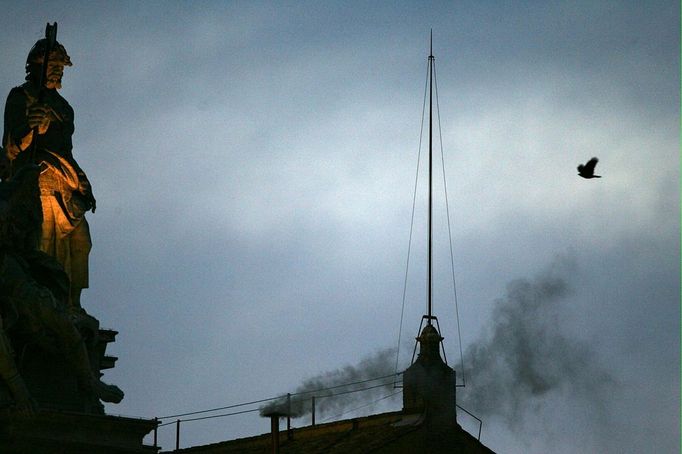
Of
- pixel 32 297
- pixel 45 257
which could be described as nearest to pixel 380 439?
pixel 45 257

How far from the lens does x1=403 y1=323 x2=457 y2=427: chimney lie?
48.7 meters

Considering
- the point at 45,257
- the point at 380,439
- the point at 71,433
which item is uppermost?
the point at 45,257

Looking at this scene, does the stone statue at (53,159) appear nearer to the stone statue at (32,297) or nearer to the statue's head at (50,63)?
the statue's head at (50,63)

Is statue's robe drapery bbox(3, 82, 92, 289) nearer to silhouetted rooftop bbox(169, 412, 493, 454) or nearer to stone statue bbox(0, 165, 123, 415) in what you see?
stone statue bbox(0, 165, 123, 415)

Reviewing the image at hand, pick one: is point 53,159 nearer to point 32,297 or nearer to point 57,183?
point 57,183

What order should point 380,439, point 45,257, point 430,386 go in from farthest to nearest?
point 430,386, point 380,439, point 45,257

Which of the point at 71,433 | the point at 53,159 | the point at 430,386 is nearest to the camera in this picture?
the point at 71,433

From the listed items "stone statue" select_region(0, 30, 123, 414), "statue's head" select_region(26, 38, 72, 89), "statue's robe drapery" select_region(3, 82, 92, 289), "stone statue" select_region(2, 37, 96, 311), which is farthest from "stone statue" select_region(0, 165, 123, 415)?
"statue's head" select_region(26, 38, 72, 89)

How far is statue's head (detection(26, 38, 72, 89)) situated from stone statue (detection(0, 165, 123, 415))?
3.99 m

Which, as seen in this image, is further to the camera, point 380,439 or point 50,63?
point 380,439

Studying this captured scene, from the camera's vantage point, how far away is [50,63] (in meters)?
44.5

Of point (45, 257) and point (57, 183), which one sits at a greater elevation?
point (57, 183)

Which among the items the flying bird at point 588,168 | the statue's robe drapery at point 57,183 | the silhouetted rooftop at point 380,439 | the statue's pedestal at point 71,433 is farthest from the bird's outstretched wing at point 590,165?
the statue's robe drapery at point 57,183

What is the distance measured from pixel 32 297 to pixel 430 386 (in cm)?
1379
